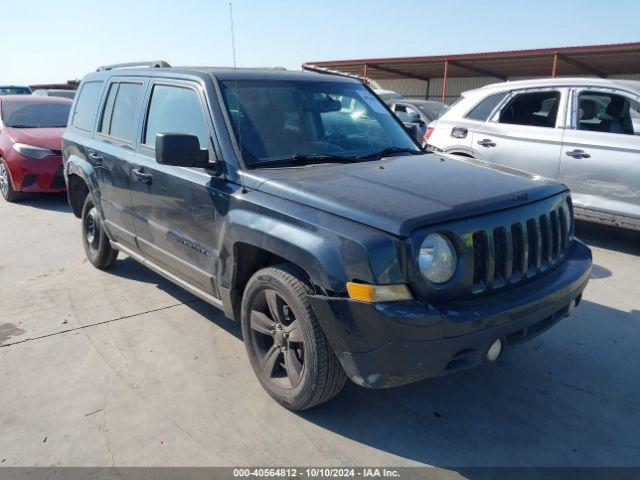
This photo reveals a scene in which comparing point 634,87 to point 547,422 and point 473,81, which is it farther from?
point 473,81

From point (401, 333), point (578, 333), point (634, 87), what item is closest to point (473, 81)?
point (634, 87)

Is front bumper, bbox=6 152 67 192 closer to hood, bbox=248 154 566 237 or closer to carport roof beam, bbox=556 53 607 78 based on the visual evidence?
hood, bbox=248 154 566 237

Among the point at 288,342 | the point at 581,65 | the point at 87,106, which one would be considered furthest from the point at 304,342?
the point at 581,65

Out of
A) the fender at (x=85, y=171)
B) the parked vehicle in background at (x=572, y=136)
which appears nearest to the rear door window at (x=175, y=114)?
the fender at (x=85, y=171)

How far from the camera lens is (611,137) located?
5.88 metres

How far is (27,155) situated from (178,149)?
6.46 m

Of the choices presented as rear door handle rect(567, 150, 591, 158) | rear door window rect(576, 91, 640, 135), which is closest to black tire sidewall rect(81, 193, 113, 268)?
rear door handle rect(567, 150, 591, 158)

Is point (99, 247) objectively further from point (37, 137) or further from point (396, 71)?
point (396, 71)

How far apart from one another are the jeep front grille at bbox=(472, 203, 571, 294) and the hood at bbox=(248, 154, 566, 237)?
0.41 feet

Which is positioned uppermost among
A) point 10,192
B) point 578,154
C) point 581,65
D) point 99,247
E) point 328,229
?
point 581,65

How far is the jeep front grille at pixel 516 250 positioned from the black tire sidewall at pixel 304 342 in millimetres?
856

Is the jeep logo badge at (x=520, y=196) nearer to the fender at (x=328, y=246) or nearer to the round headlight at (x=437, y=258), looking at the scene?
the round headlight at (x=437, y=258)

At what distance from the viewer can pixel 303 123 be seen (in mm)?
3646

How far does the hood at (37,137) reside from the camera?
848 cm
